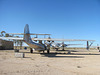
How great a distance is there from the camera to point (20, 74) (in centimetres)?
529

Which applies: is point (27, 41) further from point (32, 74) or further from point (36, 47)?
point (32, 74)

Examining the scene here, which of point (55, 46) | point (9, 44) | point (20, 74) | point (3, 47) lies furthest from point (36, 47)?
point (9, 44)

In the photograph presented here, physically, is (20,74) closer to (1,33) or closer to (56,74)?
(56,74)

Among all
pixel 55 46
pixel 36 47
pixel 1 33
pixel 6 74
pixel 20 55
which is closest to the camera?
pixel 6 74

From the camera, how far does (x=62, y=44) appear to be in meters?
46.8

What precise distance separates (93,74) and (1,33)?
6925 centimetres

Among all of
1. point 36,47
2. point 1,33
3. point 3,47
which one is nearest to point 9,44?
point 3,47

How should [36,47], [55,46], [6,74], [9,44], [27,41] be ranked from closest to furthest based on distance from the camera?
[6,74] → [27,41] → [36,47] → [55,46] → [9,44]

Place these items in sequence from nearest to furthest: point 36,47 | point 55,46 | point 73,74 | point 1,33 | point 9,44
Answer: point 73,74, point 36,47, point 55,46, point 9,44, point 1,33

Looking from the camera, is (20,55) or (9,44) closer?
(20,55)

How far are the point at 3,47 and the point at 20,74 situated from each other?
4692 cm

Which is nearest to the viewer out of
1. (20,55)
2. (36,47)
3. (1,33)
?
(20,55)

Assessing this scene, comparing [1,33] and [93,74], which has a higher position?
[1,33]

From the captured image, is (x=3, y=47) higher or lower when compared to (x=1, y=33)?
lower
